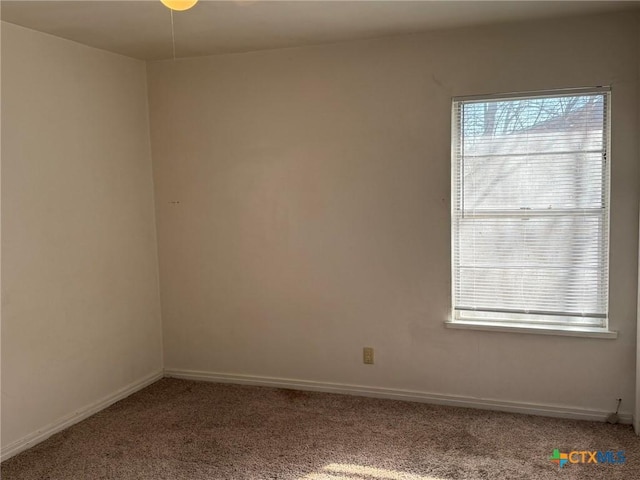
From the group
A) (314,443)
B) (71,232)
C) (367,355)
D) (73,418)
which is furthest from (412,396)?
(71,232)

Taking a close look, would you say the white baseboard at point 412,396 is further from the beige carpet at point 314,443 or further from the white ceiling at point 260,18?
the white ceiling at point 260,18

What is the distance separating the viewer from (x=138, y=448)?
306 centimetres

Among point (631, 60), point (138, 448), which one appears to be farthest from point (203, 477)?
point (631, 60)

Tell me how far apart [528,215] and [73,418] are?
9.81 ft

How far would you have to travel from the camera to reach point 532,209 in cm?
330

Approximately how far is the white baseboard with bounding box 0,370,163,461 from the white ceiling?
7.39 ft

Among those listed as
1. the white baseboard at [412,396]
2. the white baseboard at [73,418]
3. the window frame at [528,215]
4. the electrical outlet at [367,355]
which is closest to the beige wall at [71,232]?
the white baseboard at [73,418]

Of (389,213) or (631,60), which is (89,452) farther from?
(631,60)

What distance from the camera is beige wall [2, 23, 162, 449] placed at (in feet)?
9.96

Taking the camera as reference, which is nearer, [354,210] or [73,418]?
[73,418]

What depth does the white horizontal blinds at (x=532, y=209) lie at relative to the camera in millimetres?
3188

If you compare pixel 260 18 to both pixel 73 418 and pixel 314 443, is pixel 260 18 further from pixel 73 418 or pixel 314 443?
pixel 73 418

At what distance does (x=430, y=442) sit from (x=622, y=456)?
37.2 inches

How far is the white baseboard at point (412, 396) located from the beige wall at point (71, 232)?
501 millimetres
